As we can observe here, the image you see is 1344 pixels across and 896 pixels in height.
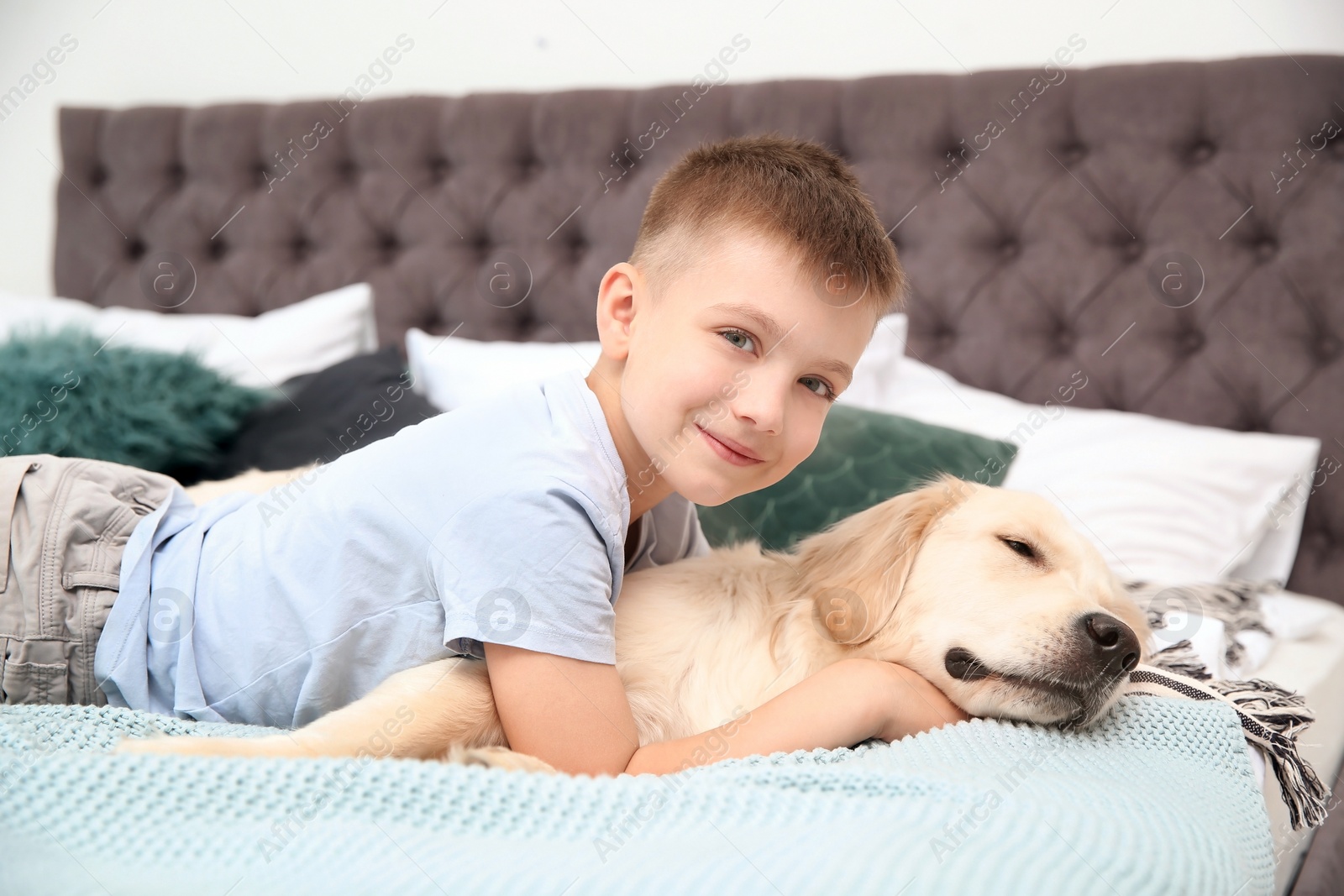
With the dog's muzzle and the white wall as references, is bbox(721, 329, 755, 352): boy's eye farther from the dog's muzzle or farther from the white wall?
the white wall

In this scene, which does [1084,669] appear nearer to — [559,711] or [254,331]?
[559,711]

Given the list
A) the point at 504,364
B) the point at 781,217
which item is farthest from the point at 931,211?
the point at 781,217

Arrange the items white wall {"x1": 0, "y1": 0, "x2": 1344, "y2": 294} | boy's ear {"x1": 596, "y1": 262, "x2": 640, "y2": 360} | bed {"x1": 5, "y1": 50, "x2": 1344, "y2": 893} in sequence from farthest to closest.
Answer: white wall {"x1": 0, "y1": 0, "x2": 1344, "y2": 294} < bed {"x1": 5, "y1": 50, "x2": 1344, "y2": 893} < boy's ear {"x1": 596, "y1": 262, "x2": 640, "y2": 360}

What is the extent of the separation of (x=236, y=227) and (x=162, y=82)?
0.62 meters

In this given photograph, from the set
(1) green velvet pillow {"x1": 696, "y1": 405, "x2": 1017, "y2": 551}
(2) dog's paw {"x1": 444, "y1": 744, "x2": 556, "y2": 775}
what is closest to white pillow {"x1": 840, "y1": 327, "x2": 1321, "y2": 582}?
(1) green velvet pillow {"x1": 696, "y1": 405, "x2": 1017, "y2": 551}

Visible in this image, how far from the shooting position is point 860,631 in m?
1.13

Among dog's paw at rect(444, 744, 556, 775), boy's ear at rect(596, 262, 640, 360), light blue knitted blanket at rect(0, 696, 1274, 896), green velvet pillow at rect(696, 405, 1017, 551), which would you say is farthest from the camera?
green velvet pillow at rect(696, 405, 1017, 551)

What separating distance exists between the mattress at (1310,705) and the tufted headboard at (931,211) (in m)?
0.51

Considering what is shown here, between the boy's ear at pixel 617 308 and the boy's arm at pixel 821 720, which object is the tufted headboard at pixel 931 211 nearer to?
the boy's ear at pixel 617 308

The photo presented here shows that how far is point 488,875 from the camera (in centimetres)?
66

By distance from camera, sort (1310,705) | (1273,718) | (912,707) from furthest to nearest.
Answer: (1310,705), (1273,718), (912,707)

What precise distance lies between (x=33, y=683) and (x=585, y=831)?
3.02 feet

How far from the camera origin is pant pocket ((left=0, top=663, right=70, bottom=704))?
1159mm

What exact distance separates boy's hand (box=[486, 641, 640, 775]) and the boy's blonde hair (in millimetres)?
522
